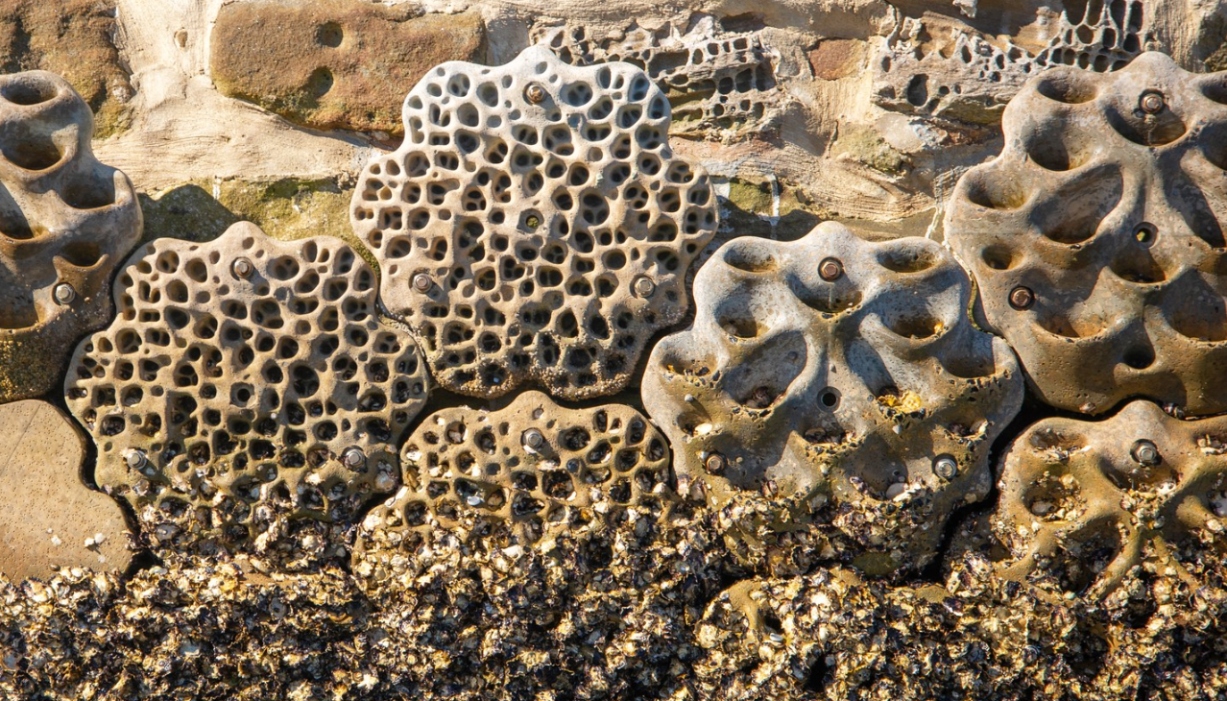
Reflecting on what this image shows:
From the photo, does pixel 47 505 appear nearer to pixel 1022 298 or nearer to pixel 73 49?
pixel 73 49

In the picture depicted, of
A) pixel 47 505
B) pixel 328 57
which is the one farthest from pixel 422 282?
pixel 47 505

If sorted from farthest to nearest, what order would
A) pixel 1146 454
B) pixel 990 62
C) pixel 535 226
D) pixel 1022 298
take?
pixel 990 62 < pixel 535 226 < pixel 1022 298 < pixel 1146 454

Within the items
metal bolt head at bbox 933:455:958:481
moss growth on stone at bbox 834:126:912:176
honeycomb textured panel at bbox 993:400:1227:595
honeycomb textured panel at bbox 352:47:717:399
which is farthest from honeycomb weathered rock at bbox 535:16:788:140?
honeycomb textured panel at bbox 993:400:1227:595

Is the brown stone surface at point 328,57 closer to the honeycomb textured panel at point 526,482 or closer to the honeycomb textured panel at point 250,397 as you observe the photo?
the honeycomb textured panel at point 250,397

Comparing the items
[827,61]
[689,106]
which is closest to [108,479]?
[689,106]

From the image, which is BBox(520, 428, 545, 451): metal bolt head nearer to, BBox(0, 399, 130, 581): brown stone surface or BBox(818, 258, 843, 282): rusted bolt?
BBox(818, 258, 843, 282): rusted bolt

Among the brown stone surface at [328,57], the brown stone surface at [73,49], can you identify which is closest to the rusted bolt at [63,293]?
the brown stone surface at [73,49]

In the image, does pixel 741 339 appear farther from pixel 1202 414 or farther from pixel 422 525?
pixel 1202 414
